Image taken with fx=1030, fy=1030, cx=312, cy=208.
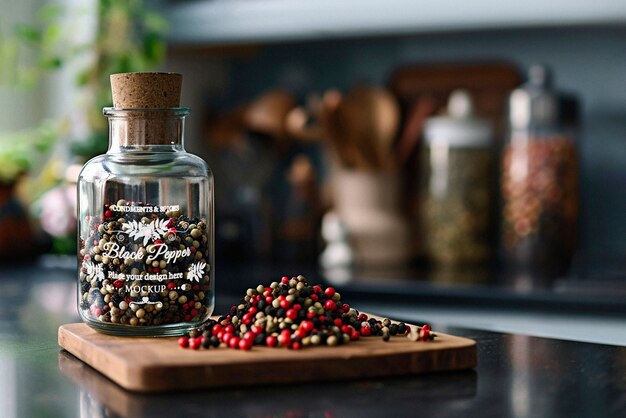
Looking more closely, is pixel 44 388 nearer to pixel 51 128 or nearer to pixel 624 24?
pixel 624 24

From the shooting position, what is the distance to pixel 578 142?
7.40ft

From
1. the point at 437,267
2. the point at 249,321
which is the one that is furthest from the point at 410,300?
the point at 249,321

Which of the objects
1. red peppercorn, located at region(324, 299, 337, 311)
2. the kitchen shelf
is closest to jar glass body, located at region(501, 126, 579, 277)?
the kitchen shelf

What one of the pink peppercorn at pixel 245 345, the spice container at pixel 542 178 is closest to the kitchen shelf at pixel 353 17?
the spice container at pixel 542 178

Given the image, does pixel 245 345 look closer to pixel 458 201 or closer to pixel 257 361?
pixel 257 361

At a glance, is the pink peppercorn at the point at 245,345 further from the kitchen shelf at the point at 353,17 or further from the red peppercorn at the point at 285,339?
the kitchen shelf at the point at 353,17

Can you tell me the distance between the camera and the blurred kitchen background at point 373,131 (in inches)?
87.0

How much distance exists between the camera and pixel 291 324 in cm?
93

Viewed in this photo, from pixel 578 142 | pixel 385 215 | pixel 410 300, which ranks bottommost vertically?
pixel 410 300

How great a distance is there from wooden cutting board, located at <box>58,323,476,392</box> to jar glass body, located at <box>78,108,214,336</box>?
0.04 m

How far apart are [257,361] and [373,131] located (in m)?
1.61

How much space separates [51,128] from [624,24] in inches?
53.8

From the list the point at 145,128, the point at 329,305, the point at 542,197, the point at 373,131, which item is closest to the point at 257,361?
the point at 329,305

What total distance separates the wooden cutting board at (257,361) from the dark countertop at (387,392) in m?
0.01
